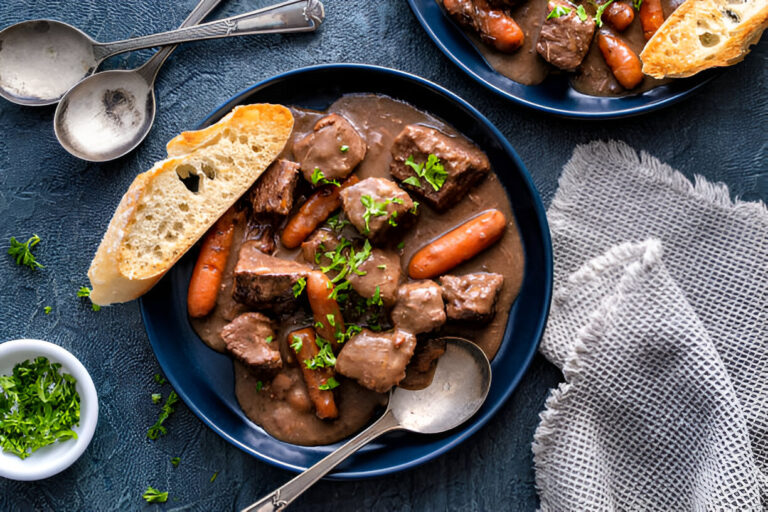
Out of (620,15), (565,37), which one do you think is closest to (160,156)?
(565,37)

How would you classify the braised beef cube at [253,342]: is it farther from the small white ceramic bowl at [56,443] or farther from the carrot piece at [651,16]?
the carrot piece at [651,16]

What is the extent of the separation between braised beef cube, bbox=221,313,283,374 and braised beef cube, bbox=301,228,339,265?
43 cm

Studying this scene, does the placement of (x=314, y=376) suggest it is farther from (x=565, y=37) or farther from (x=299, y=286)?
(x=565, y=37)

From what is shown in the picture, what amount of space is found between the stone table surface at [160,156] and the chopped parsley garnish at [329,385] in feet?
2.47

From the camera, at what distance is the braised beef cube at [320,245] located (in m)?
3.73

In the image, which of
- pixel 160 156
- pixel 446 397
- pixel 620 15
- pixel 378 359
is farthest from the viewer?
Answer: pixel 160 156

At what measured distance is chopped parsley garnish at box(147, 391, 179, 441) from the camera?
3977mm

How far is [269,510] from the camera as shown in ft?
11.6

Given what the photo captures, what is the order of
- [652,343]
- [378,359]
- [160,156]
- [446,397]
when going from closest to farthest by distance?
[378,359] < [446,397] < [652,343] < [160,156]

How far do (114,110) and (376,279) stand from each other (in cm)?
192

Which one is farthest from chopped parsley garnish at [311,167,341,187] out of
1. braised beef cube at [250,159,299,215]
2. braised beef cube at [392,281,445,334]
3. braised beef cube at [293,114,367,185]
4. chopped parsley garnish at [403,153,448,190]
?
braised beef cube at [392,281,445,334]

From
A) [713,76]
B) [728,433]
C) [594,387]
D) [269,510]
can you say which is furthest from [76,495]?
[713,76]

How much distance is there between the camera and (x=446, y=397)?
12.2 ft

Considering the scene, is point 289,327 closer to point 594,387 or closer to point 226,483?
point 226,483
